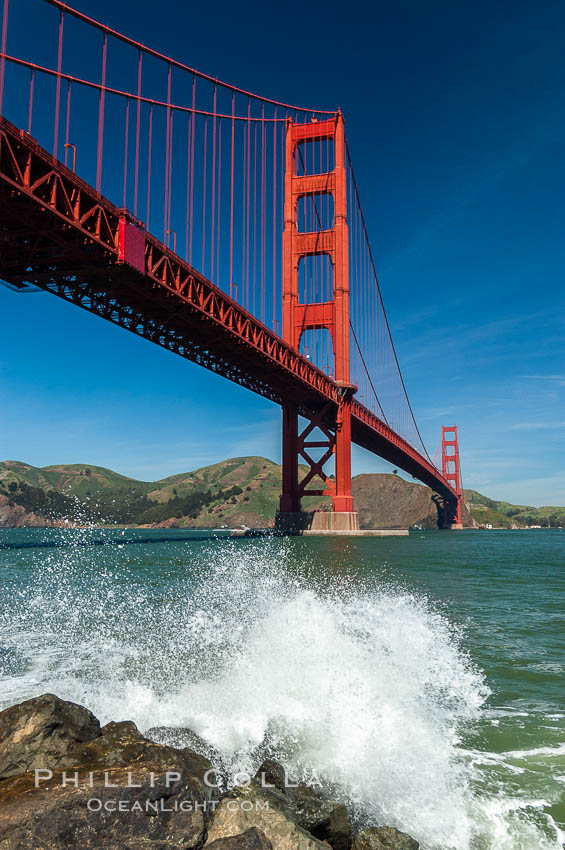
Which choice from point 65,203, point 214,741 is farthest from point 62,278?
point 214,741

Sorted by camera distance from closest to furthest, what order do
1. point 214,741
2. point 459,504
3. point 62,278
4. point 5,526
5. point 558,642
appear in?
point 214,741, point 558,642, point 62,278, point 459,504, point 5,526

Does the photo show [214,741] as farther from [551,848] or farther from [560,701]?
[560,701]

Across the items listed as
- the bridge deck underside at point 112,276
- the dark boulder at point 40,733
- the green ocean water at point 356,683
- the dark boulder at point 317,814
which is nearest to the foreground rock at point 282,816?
the dark boulder at point 317,814

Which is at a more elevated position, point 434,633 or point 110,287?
point 110,287

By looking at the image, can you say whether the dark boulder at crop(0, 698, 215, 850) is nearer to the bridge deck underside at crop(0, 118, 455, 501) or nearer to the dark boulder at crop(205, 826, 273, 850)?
the dark boulder at crop(205, 826, 273, 850)

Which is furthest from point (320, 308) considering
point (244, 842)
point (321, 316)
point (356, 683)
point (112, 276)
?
point (244, 842)

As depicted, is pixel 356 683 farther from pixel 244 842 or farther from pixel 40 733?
pixel 244 842
